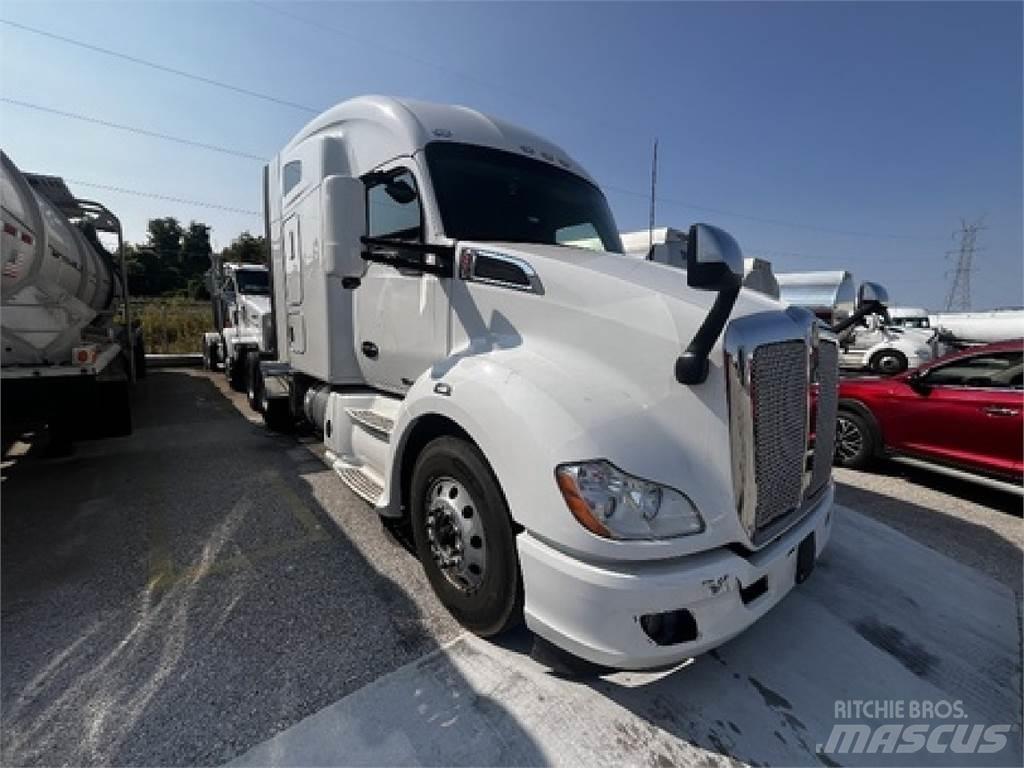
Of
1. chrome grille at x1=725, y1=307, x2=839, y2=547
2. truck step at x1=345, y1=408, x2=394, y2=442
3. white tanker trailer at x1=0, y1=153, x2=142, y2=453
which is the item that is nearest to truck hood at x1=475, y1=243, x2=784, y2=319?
chrome grille at x1=725, y1=307, x2=839, y2=547

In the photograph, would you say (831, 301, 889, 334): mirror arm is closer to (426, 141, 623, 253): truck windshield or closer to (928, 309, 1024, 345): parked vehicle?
(426, 141, 623, 253): truck windshield

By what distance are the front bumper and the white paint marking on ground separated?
1.17 feet

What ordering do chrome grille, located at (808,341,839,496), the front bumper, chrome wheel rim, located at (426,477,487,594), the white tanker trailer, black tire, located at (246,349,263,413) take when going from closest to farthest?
the front bumper → chrome wheel rim, located at (426,477,487,594) → chrome grille, located at (808,341,839,496) → the white tanker trailer → black tire, located at (246,349,263,413)

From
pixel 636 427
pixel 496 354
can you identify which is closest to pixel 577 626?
pixel 636 427

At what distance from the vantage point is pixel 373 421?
146 inches

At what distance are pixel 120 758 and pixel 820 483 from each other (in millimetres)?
3230

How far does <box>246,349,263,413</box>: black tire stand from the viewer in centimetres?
722

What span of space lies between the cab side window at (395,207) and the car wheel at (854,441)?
477cm

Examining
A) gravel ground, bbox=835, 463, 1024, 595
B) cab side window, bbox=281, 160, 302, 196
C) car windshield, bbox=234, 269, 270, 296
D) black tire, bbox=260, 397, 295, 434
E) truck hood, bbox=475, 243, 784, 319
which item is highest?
cab side window, bbox=281, 160, 302, 196

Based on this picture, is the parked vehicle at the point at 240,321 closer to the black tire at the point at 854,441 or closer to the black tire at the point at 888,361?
the black tire at the point at 854,441

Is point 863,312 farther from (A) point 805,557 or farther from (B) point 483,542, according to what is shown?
(B) point 483,542

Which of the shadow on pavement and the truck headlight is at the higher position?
the truck headlight

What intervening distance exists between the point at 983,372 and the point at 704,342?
4681 millimetres

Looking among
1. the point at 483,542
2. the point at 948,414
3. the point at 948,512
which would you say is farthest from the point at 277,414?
the point at 948,414
